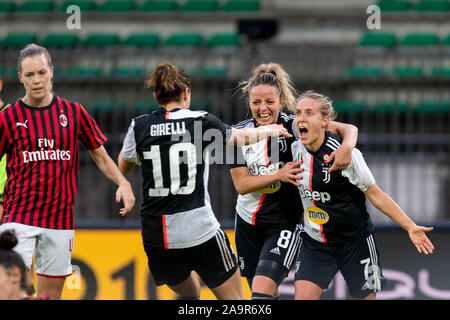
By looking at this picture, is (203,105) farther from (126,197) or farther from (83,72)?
(126,197)

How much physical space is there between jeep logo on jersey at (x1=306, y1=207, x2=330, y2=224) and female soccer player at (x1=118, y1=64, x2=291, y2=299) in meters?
0.71

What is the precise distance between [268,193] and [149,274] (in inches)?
118

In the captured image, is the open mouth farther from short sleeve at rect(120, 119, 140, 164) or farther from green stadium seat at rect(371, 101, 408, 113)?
green stadium seat at rect(371, 101, 408, 113)

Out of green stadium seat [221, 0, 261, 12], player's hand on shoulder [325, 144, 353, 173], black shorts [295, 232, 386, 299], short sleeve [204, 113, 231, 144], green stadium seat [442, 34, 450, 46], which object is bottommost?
black shorts [295, 232, 386, 299]

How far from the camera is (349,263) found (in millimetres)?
5410

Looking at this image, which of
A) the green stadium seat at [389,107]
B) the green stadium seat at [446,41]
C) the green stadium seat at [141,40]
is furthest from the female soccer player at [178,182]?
the green stadium seat at [141,40]

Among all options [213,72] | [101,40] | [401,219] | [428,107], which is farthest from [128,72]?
[401,219]

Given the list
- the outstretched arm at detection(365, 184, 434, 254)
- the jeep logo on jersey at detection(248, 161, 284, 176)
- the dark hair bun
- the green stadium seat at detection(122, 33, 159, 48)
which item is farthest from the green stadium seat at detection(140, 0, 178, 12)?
the dark hair bun

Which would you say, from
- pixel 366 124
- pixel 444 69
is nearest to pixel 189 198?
pixel 366 124

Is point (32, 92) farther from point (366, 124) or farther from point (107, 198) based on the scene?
point (366, 124)

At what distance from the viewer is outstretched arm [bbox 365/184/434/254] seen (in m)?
5.10

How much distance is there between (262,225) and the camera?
5664 mm
